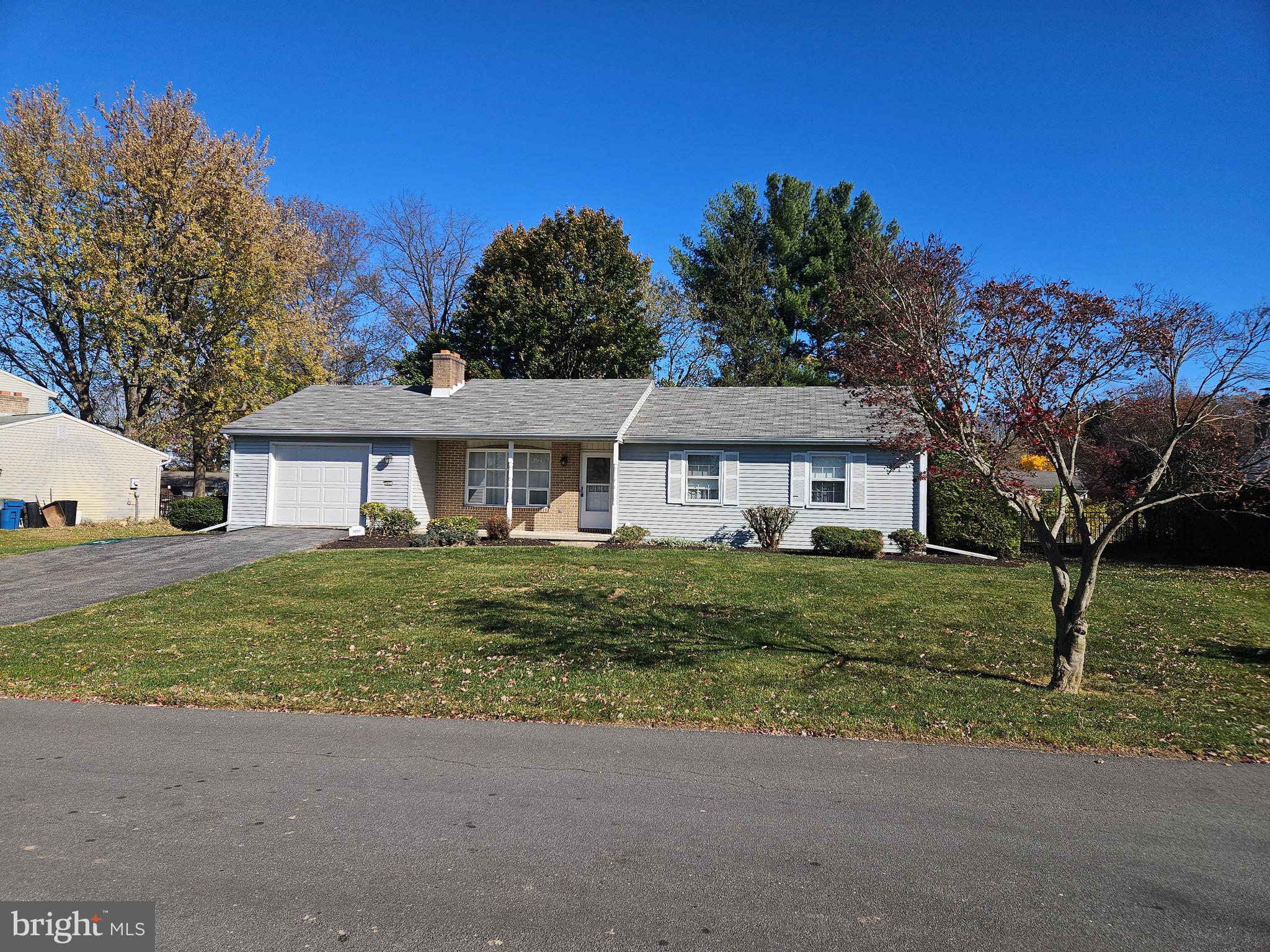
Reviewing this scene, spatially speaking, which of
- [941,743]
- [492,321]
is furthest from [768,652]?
[492,321]

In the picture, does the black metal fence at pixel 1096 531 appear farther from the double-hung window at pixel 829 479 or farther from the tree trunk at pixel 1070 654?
the tree trunk at pixel 1070 654

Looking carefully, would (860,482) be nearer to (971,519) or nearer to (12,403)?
(971,519)

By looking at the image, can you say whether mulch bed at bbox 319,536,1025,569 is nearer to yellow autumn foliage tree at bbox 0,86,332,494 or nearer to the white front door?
the white front door

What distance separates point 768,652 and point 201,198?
29.0 metres

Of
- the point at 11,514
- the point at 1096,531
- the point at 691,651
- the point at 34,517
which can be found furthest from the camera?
the point at 34,517

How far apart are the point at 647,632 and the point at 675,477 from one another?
10.3 metres

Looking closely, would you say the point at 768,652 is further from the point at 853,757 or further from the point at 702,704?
the point at 853,757

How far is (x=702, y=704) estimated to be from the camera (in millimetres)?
7172

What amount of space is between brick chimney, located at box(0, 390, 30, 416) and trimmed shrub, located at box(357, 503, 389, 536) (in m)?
19.1

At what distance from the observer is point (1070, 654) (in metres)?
7.63

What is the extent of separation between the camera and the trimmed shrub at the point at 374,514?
63.5 ft

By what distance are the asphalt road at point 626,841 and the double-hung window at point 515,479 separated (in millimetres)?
14859

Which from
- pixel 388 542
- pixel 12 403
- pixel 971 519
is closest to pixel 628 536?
pixel 388 542

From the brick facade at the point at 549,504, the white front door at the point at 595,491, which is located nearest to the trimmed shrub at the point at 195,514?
the brick facade at the point at 549,504
